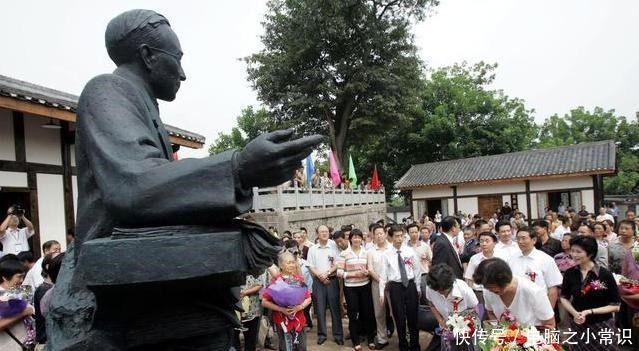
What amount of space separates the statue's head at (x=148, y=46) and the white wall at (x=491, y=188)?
75.5 ft

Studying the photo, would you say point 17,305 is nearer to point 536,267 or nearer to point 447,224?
point 536,267

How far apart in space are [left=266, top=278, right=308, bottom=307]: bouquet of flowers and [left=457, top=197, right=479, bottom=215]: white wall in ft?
63.7

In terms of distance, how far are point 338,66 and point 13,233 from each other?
19217 mm

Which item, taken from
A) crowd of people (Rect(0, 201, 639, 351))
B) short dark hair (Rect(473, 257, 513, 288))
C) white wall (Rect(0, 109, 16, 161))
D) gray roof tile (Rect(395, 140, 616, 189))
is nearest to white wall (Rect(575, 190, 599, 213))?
gray roof tile (Rect(395, 140, 616, 189))

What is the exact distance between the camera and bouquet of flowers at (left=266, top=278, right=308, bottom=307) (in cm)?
591

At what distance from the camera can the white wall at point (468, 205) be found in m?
23.8

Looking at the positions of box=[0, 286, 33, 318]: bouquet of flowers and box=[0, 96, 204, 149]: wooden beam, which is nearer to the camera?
box=[0, 286, 33, 318]: bouquet of flowers

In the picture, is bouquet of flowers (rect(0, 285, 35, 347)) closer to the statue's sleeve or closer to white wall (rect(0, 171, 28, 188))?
the statue's sleeve

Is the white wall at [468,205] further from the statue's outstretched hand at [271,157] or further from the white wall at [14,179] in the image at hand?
the statue's outstretched hand at [271,157]

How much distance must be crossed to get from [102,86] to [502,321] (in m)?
3.69

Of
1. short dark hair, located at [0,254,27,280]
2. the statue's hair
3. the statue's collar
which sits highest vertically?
the statue's hair

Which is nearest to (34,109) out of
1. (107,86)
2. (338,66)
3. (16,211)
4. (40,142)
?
(16,211)

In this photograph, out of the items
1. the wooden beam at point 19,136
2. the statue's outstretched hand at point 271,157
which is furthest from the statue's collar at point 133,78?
the wooden beam at point 19,136

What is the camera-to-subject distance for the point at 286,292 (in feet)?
19.4
